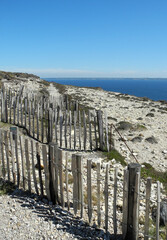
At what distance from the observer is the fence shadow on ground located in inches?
170

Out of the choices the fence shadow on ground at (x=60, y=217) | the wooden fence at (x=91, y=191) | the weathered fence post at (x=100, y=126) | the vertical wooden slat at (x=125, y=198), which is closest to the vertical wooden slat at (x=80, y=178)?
the wooden fence at (x=91, y=191)

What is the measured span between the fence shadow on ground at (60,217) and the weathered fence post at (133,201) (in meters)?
0.34

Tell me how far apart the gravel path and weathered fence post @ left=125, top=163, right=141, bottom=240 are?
0.58 meters

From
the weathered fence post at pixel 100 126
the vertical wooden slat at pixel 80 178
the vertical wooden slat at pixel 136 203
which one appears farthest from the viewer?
the weathered fence post at pixel 100 126

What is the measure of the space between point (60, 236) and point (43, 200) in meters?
1.17

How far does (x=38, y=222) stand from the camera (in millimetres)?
4520

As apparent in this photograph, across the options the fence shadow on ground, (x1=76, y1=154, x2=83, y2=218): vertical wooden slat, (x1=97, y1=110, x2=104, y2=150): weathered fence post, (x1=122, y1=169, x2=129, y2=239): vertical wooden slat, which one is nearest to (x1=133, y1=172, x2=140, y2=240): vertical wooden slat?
(x1=122, y1=169, x2=129, y2=239): vertical wooden slat

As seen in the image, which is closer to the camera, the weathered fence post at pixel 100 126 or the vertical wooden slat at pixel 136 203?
the vertical wooden slat at pixel 136 203

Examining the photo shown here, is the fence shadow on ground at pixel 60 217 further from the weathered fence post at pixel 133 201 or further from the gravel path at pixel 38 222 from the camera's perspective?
the weathered fence post at pixel 133 201

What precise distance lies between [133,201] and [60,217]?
1656 millimetres

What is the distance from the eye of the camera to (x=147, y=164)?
9211 mm

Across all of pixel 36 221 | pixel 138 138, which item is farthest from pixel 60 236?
pixel 138 138

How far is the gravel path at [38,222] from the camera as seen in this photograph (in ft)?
13.9

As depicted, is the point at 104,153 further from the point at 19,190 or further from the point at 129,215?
the point at 129,215
